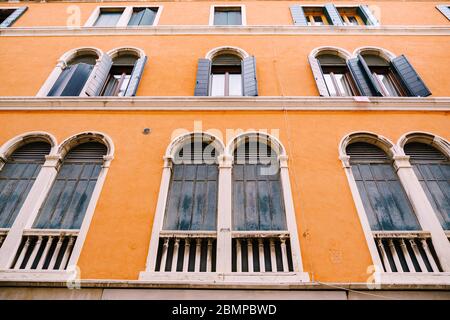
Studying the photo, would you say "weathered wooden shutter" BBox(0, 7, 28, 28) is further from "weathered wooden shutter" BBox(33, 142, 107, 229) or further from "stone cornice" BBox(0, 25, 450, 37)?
"weathered wooden shutter" BBox(33, 142, 107, 229)

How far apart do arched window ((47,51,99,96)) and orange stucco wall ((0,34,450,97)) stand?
37 cm

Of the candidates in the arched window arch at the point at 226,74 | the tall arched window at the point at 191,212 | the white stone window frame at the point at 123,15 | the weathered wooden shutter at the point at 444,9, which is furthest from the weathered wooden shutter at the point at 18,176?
the weathered wooden shutter at the point at 444,9

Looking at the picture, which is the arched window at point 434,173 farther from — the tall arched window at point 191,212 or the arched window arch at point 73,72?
the arched window arch at point 73,72

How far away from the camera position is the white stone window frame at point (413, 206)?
4.07m

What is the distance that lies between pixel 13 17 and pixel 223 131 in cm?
829

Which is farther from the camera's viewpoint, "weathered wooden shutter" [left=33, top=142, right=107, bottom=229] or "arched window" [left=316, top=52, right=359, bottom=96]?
"arched window" [left=316, top=52, right=359, bottom=96]

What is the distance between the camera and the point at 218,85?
7.58m

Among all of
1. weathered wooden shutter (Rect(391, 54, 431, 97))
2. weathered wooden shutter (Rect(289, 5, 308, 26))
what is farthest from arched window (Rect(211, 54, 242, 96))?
weathered wooden shutter (Rect(391, 54, 431, 97))

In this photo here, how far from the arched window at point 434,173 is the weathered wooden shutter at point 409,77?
138 cm

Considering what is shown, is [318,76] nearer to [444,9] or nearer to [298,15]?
[298,15]

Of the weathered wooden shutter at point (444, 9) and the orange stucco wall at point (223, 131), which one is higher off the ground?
the weathered wooden shutter at point (444, 9)

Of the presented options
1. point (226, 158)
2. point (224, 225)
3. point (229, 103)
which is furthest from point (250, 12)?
point (224, 225)

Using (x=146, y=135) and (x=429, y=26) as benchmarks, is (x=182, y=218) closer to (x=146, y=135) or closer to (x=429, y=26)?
(x=146, y=135)

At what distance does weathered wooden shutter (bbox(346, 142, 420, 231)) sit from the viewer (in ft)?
15.9
